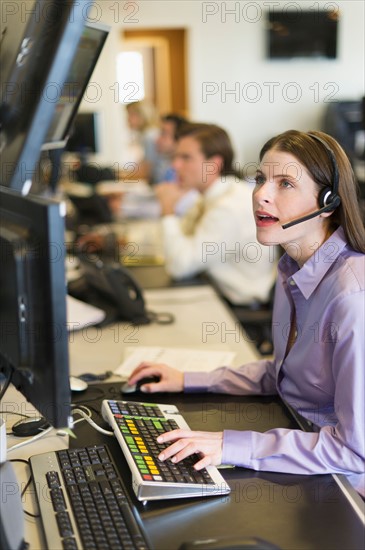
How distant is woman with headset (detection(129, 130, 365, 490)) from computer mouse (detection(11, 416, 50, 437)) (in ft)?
0.87

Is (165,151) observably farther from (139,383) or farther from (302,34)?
(139,383)

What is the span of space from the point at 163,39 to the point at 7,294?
9693mm

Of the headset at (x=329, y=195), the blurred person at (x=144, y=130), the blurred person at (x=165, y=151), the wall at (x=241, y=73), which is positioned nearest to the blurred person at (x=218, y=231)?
the headset at (x=329, y=195)

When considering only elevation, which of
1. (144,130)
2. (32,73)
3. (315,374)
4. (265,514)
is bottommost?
(265,514)

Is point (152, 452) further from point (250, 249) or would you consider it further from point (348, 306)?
point (250, 249)

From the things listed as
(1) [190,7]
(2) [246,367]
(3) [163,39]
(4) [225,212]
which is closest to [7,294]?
(2) [246,367]

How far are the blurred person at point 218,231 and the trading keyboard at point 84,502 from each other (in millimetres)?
1673

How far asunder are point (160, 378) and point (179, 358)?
0.79 ft

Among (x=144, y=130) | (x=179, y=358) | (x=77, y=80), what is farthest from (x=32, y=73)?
(x=144, y=130)

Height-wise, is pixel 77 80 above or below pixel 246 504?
above

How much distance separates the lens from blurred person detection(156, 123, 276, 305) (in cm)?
290

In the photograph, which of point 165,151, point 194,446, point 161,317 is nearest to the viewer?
point 194,446

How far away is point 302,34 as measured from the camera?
8219mm

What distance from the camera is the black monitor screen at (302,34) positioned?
26.6 feet
